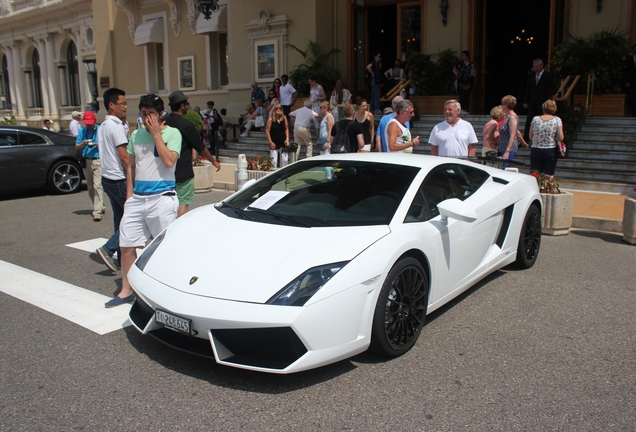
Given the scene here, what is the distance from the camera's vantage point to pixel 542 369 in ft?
12.1

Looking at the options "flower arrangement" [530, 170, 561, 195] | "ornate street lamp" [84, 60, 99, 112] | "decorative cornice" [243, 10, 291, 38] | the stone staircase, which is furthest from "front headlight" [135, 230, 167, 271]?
"ornate street lamp" [84, 60, 99, 112]

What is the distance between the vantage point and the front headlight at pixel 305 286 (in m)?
3.27

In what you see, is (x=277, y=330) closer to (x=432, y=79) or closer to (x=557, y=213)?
(x=557, y=213)

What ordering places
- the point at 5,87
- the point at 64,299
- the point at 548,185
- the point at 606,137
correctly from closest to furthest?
the point at 64,299 < the point at 548,185 < the point at 606,137 < the point at 5,87

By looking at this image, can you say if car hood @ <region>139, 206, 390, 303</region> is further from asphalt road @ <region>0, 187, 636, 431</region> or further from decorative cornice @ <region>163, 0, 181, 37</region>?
decorative cornice @ <region>163, 0, 181, 37</region>

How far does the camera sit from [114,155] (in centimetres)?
619

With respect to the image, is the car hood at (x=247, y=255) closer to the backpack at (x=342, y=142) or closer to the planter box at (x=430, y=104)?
the backpack at (x=342, y=142)

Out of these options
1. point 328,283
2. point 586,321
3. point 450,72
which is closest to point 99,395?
point 328,283

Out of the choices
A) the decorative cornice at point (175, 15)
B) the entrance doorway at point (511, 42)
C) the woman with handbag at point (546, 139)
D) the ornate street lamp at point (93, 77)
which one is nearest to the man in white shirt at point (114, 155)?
the woman with handbag at point (546, 139)

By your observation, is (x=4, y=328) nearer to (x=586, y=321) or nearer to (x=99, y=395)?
(x=99, y=395)

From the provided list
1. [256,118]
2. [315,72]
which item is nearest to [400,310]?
[315,72]

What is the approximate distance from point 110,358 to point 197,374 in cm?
69

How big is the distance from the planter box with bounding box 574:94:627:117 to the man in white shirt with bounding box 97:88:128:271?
416 inches

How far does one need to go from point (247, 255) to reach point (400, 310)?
107 centimetres
